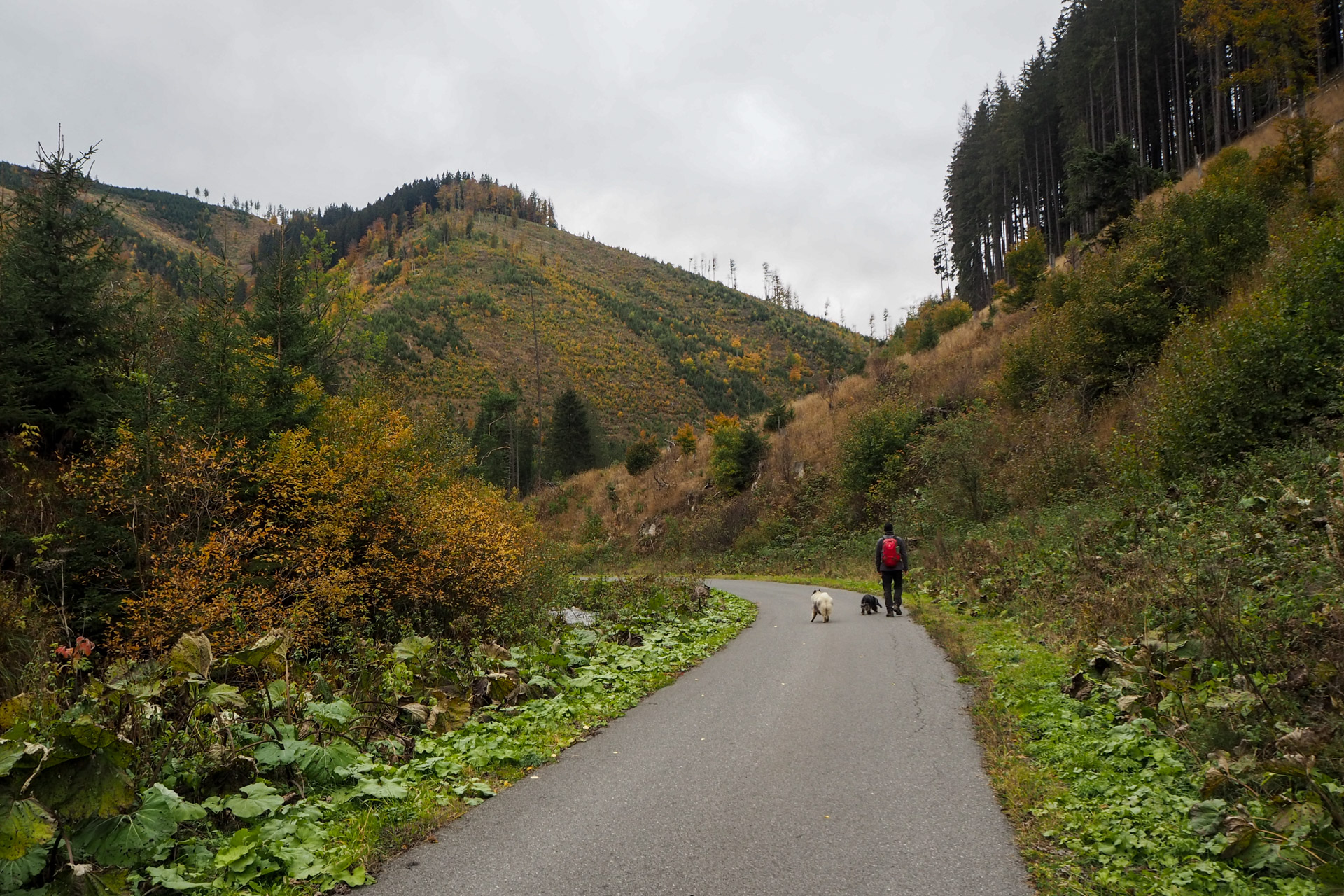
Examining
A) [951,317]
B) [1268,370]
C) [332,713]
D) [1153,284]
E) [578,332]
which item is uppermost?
[578,332]

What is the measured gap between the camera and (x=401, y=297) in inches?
3420

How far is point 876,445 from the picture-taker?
31188mm

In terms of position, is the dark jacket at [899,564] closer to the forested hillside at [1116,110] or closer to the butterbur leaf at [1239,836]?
the butterbur leaf at [1239,836]

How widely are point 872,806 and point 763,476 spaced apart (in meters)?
34.6

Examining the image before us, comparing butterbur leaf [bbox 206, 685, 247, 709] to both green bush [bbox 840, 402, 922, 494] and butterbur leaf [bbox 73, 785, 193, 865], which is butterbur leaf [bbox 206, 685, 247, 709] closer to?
butterbur leaf [bbox 73, 785, 193, 865]

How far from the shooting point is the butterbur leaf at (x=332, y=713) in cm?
548

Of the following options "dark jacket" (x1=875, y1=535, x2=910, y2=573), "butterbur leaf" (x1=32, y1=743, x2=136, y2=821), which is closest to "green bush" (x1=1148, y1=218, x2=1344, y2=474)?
"dark jacket" (x1=875, y1=535, x2=910, y2=573)

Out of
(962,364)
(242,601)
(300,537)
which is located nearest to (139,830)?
(242,601)

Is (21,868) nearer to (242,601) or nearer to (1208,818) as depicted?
(1208,818)

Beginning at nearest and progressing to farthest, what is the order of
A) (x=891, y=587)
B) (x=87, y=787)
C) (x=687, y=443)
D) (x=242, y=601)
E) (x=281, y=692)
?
(x=87, y=787), (x=281, y=692), (x=242, y=601), (x=891, y=587), (x=687, y=443)

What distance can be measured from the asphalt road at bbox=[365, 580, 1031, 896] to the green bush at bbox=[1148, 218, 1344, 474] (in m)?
8.93

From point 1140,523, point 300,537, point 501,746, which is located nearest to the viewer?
point 501,746

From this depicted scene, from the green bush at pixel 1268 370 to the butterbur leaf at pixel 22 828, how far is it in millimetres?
15810

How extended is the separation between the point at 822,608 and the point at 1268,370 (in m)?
Result: 9.04
